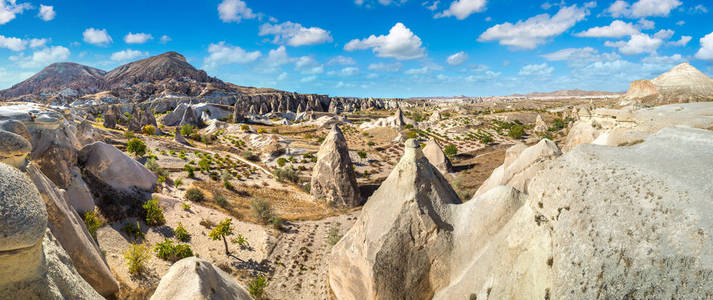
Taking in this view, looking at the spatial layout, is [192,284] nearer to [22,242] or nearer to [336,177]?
[22,242]

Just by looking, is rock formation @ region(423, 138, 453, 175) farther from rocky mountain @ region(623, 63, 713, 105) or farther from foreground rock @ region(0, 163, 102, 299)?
foreground rock @ region(0, 163, 102, 299)

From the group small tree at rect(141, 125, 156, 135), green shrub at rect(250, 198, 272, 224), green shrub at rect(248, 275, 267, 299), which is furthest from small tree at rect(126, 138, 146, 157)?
small tree at rect(141, 125, 156, 135)

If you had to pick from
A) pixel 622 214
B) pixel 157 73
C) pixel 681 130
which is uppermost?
pixel 157 73

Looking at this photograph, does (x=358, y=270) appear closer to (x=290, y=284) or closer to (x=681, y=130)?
(x=290, y=284)

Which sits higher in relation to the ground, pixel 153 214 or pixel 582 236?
pixel 582 236

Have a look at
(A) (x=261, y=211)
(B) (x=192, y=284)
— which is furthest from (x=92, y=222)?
(B) (x=192, y=284)

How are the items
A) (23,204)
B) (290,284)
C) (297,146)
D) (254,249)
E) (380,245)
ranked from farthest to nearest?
1. (297,146)
2. (254,249)
3. (290,284)
4. (380,245)
5. (23,204)

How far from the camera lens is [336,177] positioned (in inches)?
1069

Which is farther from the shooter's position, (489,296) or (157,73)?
(157,73)

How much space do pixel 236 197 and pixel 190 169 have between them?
7525 millimetres

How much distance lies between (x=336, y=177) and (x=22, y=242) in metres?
22.7

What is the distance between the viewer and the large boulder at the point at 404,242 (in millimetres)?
10078

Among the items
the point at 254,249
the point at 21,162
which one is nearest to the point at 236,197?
the point at 254,249

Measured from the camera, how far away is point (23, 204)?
15.3 ft
